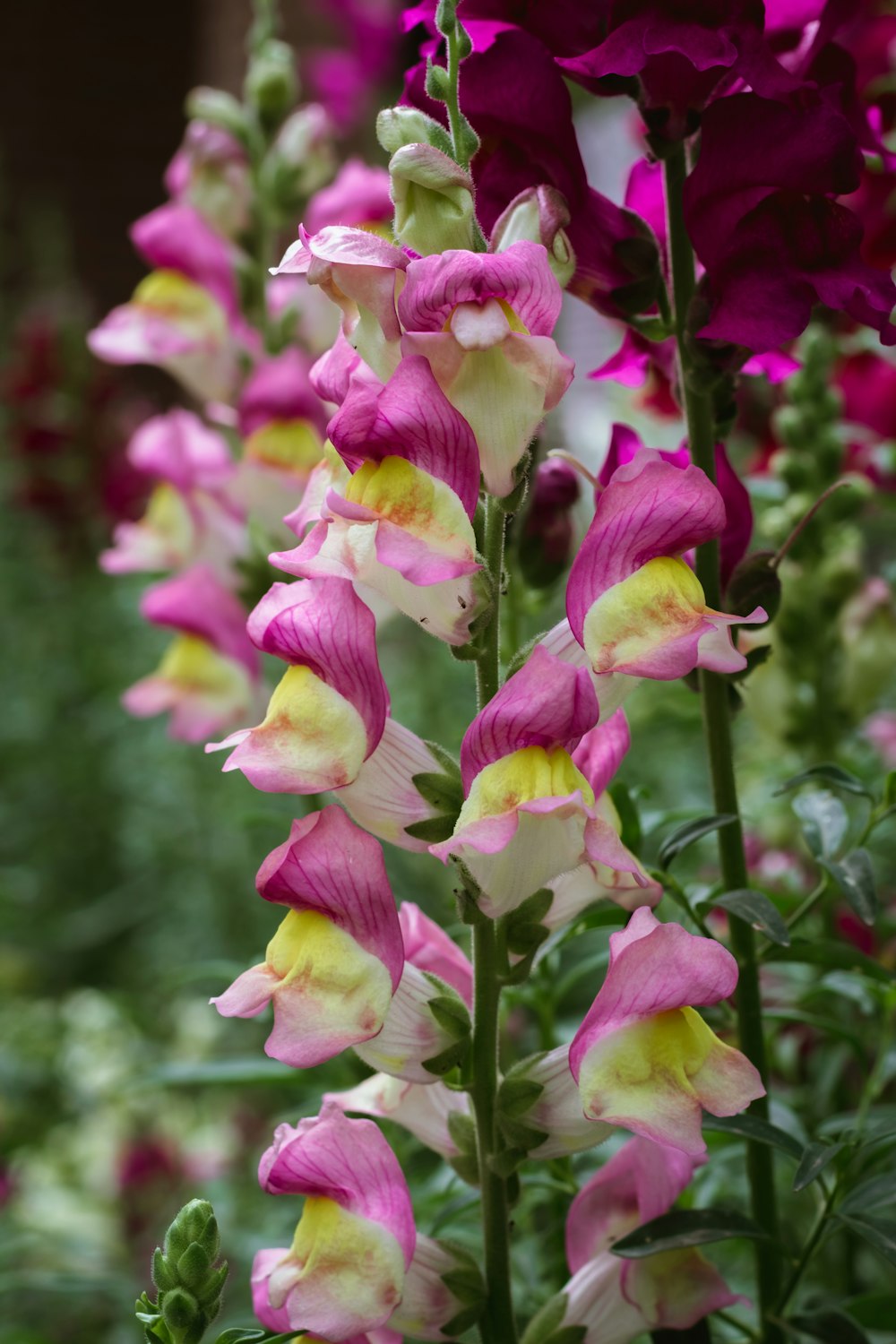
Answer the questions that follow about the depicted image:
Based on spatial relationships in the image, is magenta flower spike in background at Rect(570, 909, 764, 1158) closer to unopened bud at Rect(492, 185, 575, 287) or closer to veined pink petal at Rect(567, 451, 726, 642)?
veined pink petal at Rect(567, 451, 726, 642)

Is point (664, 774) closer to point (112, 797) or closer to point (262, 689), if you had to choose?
point (262, 689)

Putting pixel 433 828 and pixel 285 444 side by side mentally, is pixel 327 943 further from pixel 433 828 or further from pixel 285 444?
pixel 285 444

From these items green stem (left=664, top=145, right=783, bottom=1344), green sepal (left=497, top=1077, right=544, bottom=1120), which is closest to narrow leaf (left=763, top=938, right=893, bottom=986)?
green stem (left=664, top=145, right=783, bottom=1344)

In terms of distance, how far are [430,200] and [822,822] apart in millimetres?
293

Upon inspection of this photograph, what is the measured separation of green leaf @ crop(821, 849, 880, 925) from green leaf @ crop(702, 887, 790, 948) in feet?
0.11

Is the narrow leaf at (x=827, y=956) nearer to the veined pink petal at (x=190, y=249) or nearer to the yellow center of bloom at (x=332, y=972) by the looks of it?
the yellow center of bloom at (x=332, y=972)

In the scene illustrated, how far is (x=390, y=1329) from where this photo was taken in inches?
19.6

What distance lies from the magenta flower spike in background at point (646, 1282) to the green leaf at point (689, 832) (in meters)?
0.10

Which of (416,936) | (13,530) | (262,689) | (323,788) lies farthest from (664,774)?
(13,530)

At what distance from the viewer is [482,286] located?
440 mm

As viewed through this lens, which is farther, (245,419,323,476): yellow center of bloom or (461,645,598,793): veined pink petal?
(245,419,323,476): yellow center of bloom

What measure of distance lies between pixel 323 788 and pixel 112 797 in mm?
1982

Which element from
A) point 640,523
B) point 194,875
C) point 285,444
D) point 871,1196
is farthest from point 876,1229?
point 194,875

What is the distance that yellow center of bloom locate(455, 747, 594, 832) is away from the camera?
441 mm
